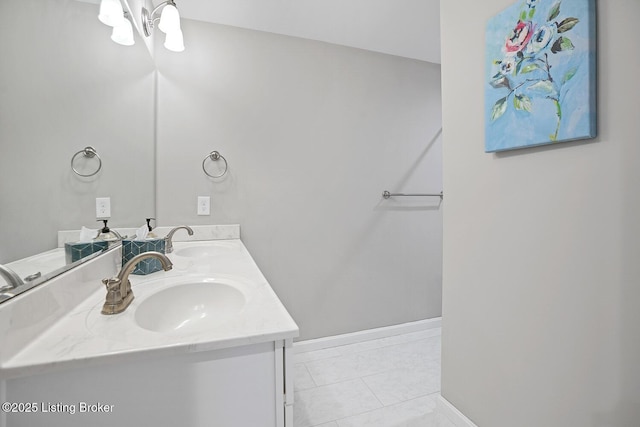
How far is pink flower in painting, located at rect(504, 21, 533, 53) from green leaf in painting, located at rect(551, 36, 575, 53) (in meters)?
0.11

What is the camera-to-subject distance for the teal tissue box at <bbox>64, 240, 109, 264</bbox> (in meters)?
0.81

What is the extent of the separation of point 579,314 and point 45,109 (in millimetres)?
1653

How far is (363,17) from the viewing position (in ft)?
5.93

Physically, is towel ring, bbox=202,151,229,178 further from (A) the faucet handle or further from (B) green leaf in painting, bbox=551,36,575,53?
(B) green leaf in painting, bbox=551,36,575,53

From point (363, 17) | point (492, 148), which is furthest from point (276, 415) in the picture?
point (363, 17)

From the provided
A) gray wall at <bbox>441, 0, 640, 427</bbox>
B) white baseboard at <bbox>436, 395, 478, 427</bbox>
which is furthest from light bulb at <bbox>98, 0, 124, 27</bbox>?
white baseboard at <bbox>436, 395, 478, 427</bbox>

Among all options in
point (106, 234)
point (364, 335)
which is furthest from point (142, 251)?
point (364, 335)

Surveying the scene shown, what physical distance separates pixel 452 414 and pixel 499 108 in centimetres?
138

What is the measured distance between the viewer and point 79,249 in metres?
0.86

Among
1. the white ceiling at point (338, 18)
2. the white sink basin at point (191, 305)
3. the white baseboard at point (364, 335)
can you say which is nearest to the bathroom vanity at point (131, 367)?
the white sink basin at point (191, 305)

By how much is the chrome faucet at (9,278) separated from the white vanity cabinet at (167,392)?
7.4 inches

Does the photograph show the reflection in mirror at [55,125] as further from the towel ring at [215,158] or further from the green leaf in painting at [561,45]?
the green leaf in painting at [561,45]

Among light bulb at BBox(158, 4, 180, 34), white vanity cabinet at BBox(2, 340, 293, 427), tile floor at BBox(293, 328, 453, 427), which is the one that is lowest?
tile floor at BBox(293, 328, 453, 427)

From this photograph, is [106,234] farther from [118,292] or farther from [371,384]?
[371,384]
